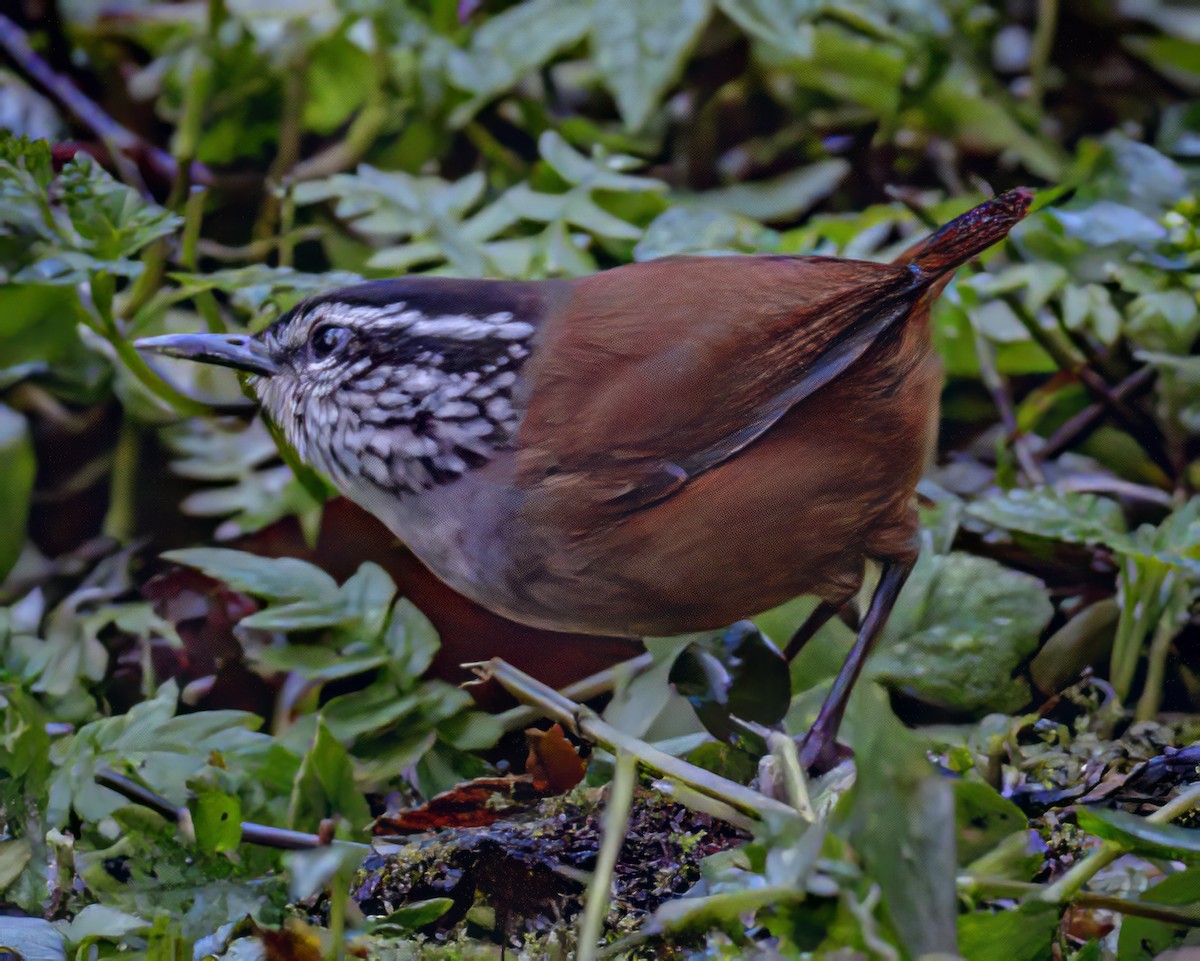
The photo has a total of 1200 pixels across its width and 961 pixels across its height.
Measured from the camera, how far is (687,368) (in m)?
0.96

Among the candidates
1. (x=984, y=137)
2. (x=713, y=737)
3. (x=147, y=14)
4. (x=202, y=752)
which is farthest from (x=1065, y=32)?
(x=202, y=752)

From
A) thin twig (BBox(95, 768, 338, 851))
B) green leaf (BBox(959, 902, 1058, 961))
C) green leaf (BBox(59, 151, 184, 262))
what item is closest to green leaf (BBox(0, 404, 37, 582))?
green leaf (BBox(59, 151, 184, 262))

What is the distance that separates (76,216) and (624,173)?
2.48ft

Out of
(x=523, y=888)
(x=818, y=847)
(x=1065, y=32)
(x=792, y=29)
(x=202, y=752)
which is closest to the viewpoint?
(x=818, y=847)

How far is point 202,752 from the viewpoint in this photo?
1059 mm

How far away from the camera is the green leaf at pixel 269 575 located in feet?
3.57

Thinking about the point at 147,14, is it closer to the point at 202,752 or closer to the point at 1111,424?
the point at 202,752

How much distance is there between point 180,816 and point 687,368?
0.65 m

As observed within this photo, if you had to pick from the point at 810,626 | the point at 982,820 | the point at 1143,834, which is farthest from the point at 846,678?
the point at 1143,834

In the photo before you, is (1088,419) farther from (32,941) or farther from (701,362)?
(32,941)

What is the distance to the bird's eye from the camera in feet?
3.41

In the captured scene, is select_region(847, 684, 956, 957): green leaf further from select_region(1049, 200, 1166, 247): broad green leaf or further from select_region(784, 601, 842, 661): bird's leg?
select_region(1049, 200, 1166, 247): broad green leaf

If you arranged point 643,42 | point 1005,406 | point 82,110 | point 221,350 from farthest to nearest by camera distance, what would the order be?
point 82,110 → point 643,42 → point 1005,406 → point 221,350

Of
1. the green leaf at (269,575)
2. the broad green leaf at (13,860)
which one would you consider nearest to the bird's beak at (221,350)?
the green leaf at (269,575)
